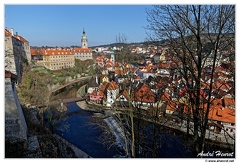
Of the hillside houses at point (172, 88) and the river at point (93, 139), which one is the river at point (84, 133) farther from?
the hillside houses at point (172, 88)

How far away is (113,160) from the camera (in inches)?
67.1

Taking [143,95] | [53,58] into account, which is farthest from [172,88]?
[53,58]

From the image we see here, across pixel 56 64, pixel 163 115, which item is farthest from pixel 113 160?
pixel 56 64

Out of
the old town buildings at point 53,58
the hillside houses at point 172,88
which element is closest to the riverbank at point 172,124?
the hillside houses at point 172,88

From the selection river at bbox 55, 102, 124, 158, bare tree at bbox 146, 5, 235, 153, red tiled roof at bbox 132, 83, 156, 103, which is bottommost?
river at bbox 55, 102, 124, 158

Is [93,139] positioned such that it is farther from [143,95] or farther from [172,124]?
[143,95]

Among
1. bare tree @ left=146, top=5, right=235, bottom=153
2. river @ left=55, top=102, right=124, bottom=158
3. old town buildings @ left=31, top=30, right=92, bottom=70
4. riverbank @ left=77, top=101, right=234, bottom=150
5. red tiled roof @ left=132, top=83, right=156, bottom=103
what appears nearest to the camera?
bare tree @ left=146, top=5, right=235, bottom=153

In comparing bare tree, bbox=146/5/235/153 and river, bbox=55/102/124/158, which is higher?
bare tree, bbox=146/5/235/153

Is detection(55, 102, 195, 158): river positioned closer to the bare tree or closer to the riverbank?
the riverbank

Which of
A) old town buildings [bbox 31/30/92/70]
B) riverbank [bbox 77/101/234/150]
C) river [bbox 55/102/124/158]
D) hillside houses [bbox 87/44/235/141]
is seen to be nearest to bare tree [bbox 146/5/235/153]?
hillside houses [bbox 87/44/235/141]

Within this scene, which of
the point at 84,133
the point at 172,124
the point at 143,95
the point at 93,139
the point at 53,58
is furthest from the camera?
the point at 53,58

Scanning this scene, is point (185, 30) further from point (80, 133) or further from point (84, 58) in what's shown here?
point (84, 58)

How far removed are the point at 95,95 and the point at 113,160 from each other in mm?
12067

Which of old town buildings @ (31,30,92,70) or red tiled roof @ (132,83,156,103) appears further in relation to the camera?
old town buildings @ (31,30,92,70)
